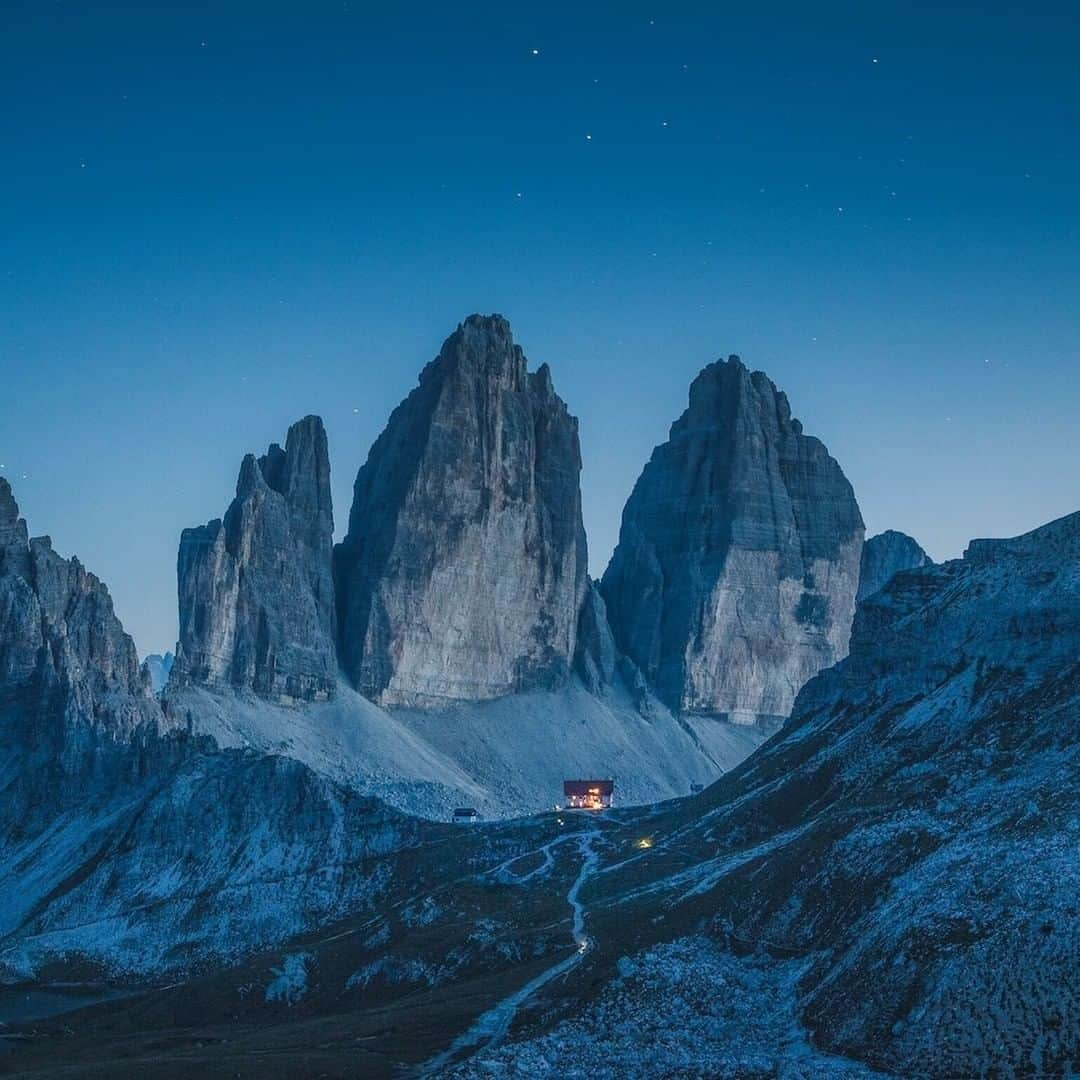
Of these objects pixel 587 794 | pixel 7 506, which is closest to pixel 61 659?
pixel 7 506

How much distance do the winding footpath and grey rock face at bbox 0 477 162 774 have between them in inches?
3208

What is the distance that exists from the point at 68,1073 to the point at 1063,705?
68829 millimetres

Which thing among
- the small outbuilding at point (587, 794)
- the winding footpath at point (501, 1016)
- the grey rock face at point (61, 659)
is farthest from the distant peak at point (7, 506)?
the winding footpath at point (501, 1016)

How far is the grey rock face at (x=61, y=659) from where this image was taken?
6732 inches

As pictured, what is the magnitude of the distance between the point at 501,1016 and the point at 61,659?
109303mm

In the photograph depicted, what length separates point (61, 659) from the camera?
176 m

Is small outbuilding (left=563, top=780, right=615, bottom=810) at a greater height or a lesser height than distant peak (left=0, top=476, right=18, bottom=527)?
lesser

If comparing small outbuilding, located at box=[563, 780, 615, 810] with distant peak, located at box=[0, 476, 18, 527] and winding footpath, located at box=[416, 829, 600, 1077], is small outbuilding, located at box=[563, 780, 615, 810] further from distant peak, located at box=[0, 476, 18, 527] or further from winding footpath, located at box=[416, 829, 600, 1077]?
distant peak, located at box=[0, 476, 18, 527]

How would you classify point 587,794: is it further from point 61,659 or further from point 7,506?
point 7,506

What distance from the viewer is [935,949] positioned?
222ft

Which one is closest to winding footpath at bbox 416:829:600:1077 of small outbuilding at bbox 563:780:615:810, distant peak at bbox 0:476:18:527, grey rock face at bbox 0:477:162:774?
small outbuilding at bbox 563:780:615:810

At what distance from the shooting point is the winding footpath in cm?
7525

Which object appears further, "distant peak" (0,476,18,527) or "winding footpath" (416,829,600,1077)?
"distant peak" (0,476,18,527)

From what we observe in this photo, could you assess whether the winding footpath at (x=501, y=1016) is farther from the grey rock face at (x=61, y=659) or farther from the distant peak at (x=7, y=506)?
the distant peak at (x=7, y=506)
